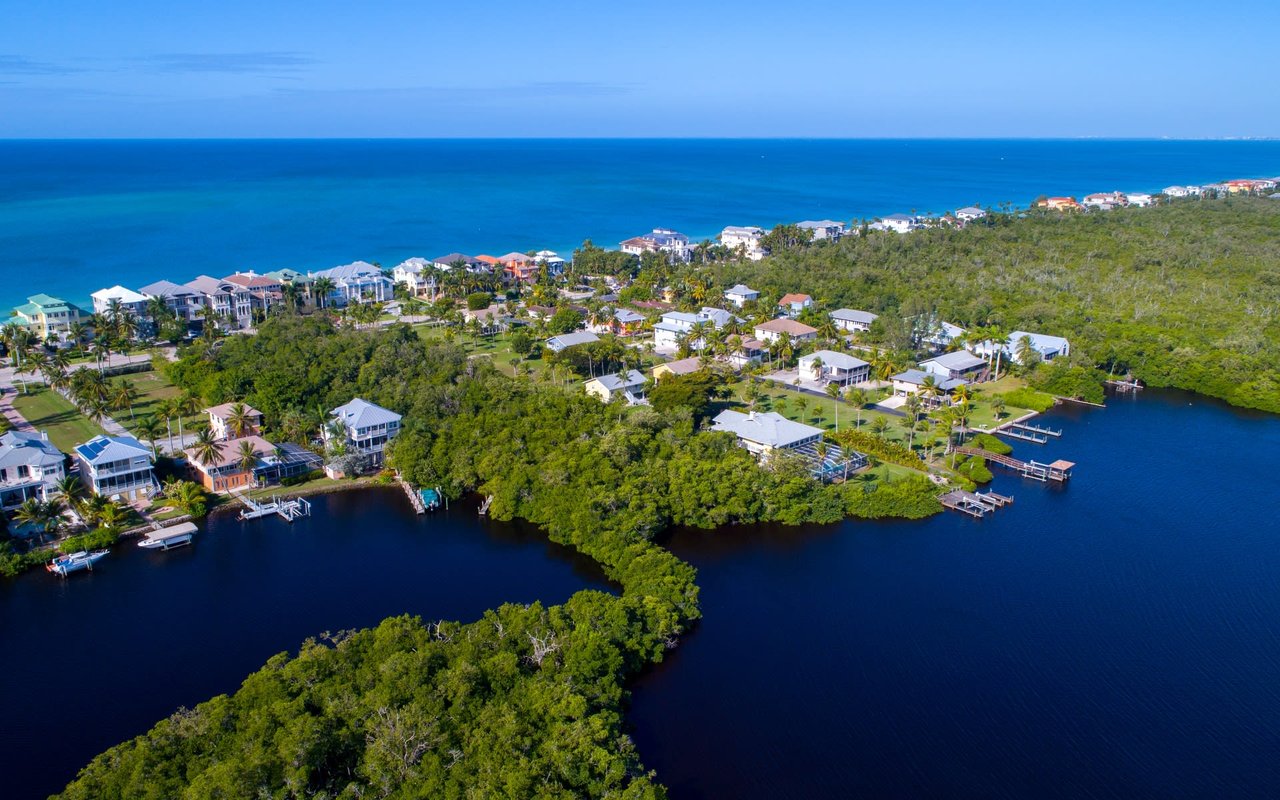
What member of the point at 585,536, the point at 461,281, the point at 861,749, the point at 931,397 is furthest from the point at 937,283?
the point at 861,749

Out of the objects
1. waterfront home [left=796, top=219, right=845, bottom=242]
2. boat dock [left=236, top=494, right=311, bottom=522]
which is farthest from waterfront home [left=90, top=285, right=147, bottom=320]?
waterfront home [left=796, top=219, right=845, bottom=242]

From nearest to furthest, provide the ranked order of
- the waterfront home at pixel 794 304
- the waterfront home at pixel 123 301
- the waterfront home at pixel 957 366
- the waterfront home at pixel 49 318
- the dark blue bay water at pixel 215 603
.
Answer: the dark blue bay water at pixel 215 603 → the waterfront home at pixel 957 366 → the waterfront home at pixel 49 318 → the waterfront home at pixel 123 301 → the waterfront home at pixel 794 304

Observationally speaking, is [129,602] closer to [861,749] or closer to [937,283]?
[861,749]

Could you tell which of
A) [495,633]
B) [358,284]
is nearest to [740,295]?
[358,284]

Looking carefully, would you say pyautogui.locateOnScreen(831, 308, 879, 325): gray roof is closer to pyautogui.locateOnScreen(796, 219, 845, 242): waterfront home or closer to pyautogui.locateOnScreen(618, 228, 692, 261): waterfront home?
pyautogui.locateOnScreen(618, 228, 692, 261): waterfront home

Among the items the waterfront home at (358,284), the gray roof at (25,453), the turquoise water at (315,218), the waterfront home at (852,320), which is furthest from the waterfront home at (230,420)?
the turquoise water at (315,218)

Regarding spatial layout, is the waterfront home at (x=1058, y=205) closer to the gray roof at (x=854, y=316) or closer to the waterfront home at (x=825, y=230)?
the waterfront home at (x=825, y=230)
